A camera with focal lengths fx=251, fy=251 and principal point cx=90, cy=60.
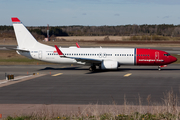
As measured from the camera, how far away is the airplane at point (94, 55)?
121 feet

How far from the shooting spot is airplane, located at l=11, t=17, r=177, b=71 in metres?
36.9

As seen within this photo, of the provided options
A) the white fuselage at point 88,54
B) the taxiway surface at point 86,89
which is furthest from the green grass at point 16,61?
the taxiway surface at point 86,89

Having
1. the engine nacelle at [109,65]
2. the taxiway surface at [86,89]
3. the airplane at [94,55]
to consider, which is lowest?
the taxiway surface at [86,89]

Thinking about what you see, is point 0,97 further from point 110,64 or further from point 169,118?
point 110,64

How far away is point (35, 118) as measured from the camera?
44.0ft

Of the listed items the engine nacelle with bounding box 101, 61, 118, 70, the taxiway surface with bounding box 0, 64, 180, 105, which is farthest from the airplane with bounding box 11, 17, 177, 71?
the taxiway surface with bounding box 0, 64, 180, 105

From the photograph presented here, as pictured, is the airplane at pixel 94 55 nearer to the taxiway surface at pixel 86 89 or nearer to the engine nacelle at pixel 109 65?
the engine nacelle at pixel 109 65

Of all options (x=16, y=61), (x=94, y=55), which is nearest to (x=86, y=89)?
(x=94, y=55)

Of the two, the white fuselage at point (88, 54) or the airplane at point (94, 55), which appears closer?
the airplane at point (94, 55)

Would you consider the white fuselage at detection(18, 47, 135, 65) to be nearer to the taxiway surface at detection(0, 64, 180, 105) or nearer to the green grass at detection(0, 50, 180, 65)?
the taxiway surface at detection(0, 64, 180, 105)

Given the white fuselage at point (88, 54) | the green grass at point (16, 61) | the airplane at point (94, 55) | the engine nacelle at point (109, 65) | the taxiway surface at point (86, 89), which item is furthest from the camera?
the green grass at point (16, 61)

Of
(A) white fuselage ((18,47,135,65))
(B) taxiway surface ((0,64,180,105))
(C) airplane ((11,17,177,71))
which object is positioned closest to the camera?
(B) taxiway surface ((0,64,180,105))

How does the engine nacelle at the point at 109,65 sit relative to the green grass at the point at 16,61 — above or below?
below

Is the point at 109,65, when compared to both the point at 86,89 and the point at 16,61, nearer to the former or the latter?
the point at 86,89
